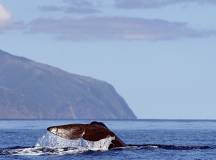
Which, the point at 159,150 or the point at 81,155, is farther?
the point at 159,150

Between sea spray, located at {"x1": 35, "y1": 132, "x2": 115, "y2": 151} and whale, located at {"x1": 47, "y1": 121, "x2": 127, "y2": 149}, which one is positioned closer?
whale, located at {"x1": 47, "y1": 121, "x2": 127, "y2": 149}

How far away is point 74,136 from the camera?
55281 millimetres

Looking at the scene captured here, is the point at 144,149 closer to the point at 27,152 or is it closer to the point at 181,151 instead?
the point at 181,151

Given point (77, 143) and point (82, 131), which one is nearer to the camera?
point (82, 131)

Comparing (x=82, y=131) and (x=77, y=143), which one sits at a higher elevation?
(x=77, y=143)

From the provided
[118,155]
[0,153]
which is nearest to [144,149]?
[118,155]

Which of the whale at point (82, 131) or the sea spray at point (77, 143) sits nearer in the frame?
the whale at point (82, 131)

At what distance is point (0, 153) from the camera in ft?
195

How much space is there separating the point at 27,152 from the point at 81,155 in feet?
14.7

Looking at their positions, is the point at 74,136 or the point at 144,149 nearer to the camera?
the point at 74,136

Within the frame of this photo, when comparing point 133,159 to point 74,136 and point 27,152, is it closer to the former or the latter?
point 74,136

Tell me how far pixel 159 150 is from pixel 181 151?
152 cm

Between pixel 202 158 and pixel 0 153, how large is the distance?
13268mm

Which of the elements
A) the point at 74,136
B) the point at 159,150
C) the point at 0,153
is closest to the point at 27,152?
the point at 0,153
